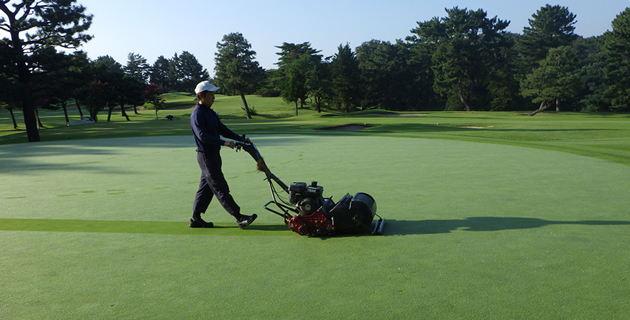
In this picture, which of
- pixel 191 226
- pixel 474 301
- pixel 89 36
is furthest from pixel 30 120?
pixel 474 301

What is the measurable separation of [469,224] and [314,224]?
1995mm

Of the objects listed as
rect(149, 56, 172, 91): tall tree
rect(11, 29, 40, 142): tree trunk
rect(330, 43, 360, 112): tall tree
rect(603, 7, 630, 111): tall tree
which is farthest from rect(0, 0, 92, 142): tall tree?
rect(149, 56, 172, 91): tall tree

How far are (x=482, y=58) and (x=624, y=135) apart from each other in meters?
60.3

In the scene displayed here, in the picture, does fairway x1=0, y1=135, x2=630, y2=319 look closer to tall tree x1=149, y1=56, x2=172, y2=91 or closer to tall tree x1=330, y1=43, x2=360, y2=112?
tall tree x1=330, y1=43, x2=360, y2=112

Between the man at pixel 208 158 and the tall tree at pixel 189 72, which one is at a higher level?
the tall tree at pixel 189 72

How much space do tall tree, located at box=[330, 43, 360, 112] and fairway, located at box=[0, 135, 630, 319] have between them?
6557 centimetres

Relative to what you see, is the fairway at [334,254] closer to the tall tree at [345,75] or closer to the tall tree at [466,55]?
the tall tree at [345,75]

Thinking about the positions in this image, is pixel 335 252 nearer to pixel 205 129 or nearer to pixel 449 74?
pixel 205 129

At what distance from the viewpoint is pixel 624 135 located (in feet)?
70.8

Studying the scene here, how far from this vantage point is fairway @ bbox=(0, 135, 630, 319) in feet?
11.7

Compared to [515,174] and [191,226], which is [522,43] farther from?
[191,226]

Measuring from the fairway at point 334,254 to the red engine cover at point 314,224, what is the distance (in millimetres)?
138

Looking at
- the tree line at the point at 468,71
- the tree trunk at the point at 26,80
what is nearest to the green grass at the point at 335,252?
the tree trunk at the point at 26,80

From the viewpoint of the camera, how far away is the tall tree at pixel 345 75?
74.0 metres
